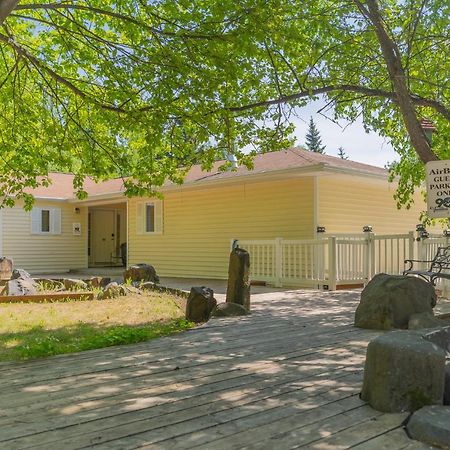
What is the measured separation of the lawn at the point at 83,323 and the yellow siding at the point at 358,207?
499cm

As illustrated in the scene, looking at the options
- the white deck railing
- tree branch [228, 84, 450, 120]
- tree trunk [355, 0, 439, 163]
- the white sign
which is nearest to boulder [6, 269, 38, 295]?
the white deck railing

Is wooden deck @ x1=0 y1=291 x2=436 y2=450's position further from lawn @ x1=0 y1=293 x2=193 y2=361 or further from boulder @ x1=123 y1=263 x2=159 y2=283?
boulder @ x1=123 y1=263 x2=159 y2=283

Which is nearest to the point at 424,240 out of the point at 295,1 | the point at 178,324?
the point at 295,1

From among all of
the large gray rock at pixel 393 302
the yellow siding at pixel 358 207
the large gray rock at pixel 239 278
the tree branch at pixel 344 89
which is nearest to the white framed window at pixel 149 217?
the yellow siding at pixel 358 207

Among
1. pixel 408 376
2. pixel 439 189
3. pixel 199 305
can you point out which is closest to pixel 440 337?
pixel 408 376

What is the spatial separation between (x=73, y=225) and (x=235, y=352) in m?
16.2

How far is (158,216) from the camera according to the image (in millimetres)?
16688

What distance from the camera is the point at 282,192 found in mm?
13195

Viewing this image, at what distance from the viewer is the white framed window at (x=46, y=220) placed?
1889cm

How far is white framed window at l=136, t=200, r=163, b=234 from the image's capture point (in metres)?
16.6

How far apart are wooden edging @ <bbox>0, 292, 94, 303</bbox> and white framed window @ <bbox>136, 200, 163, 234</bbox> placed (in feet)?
22.5

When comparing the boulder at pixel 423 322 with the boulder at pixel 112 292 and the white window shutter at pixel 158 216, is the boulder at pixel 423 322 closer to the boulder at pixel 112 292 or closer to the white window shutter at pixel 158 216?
the boulder at pixel 112 292

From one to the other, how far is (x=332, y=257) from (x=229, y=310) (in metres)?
4.32

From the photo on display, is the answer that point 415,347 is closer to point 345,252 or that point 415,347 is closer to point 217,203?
point 345,252
